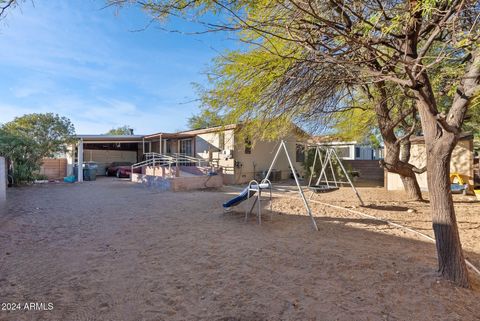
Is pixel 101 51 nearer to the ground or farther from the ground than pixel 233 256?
farther from the ground

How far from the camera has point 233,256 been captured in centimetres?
400

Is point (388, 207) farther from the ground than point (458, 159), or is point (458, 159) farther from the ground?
point (458, 159)

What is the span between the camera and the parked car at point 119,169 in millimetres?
19625

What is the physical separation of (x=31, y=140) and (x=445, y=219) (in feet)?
53.0

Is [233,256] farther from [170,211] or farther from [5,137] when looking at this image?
[5,137]

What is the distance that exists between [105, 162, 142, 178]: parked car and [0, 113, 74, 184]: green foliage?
4.63 meters

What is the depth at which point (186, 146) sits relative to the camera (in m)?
19.0

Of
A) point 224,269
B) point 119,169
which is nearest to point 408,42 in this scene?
point 224,269

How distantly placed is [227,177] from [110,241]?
11008 millimetres

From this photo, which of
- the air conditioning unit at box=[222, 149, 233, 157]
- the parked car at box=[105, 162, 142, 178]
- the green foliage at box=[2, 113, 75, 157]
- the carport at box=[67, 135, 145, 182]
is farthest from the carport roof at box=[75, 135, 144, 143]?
the air conditioning unit at box=[222, 149, 233, 157]

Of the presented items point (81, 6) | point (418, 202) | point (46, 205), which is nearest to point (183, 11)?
point (81, 6)

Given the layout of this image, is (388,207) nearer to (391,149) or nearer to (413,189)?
(391,149)

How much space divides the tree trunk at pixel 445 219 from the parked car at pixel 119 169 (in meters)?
17.4

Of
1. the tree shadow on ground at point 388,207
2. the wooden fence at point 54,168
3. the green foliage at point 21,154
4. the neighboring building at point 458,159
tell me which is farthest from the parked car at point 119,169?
the neighboring building at point 458,159
